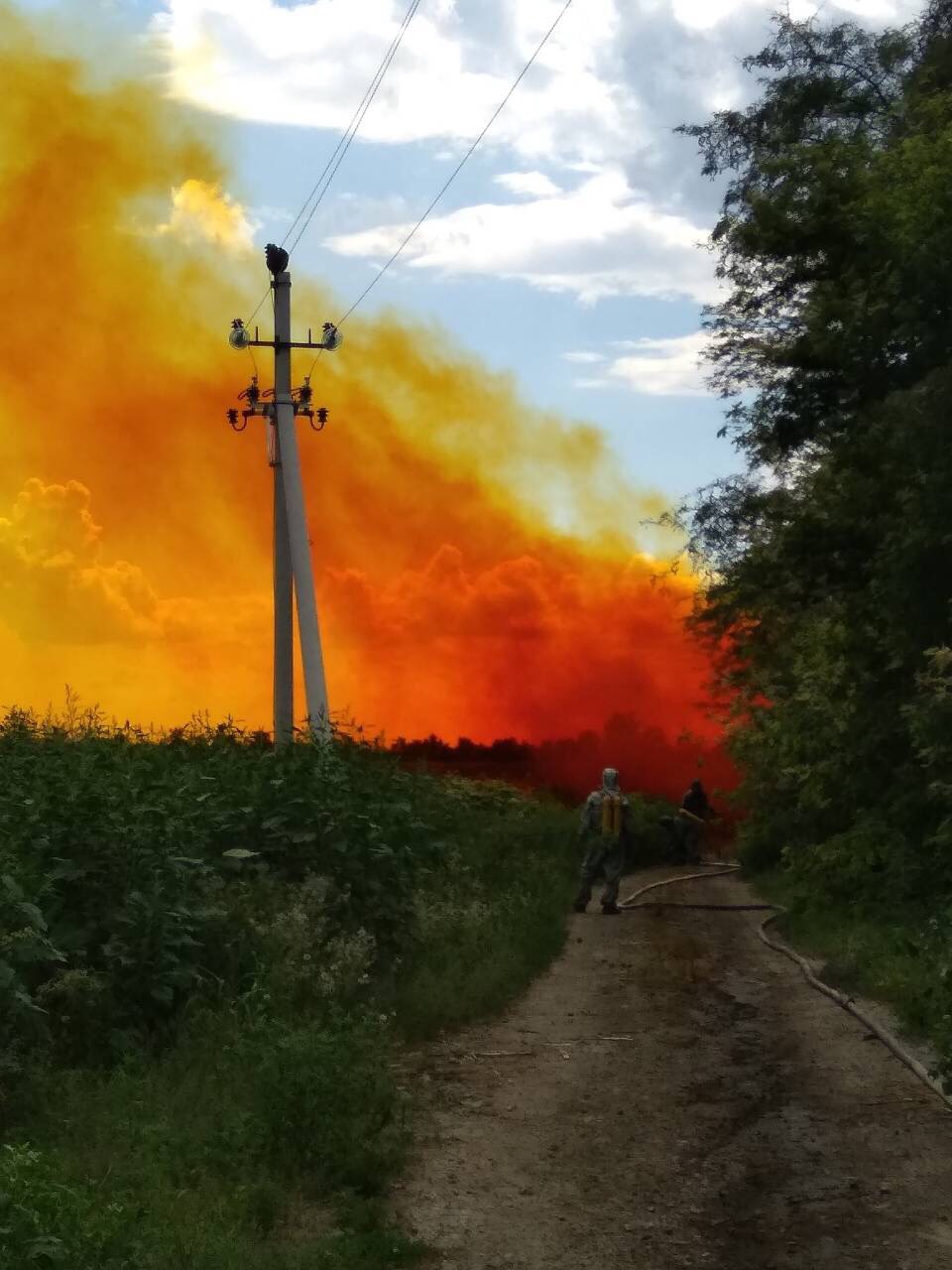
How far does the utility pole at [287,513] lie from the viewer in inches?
943

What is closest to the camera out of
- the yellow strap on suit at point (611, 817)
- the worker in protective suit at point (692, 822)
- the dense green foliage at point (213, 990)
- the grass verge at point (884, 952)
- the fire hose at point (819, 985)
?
the dense green foliage at point (213, 990)

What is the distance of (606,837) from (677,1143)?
45.4 feet

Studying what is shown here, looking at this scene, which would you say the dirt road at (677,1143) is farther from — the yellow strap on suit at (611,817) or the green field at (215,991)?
the yellow strap on suit at (611,817)

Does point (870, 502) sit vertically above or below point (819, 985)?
above

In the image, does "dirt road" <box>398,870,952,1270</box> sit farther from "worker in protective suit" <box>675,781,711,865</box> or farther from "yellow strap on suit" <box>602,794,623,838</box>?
"worker in protective suit" <box>675,781,711,865</box>

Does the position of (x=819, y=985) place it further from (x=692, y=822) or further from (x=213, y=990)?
(x=692, y=822)

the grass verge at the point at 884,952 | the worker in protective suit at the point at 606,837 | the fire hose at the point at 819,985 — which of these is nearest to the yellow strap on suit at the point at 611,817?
the worker in protective suit at the point at 606,837

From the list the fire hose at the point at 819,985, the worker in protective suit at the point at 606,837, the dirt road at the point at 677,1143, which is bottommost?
the dirt road at the point at 677,1143

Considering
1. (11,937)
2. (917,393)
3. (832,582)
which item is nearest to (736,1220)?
(11,937)

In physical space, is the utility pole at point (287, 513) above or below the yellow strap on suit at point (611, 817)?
above

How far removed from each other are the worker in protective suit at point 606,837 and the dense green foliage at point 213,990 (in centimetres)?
613

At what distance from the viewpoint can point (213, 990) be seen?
36.2 feet

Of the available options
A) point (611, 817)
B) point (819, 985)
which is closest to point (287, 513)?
point (611, 817)

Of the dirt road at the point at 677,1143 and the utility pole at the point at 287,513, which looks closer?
the dirt road at the point at 677,1143
